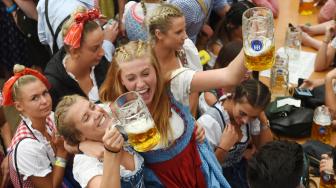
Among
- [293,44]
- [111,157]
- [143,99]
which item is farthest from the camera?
[293,44]

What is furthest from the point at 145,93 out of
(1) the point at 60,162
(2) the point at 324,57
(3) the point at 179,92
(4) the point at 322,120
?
(2) the point at 324,57

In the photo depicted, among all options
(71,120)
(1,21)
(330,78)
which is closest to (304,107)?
(330,78)

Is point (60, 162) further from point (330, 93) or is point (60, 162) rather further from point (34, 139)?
point (330, 93)

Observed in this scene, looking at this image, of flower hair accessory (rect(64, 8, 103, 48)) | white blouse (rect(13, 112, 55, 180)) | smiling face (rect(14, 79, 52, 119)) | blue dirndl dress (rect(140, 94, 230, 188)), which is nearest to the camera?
blue dirndl dress (rect(140, 94, 230, 188))

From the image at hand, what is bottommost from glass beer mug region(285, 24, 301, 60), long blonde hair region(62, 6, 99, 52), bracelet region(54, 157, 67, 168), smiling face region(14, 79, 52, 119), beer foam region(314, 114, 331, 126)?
beer foam region(314, 114, 331, 126)

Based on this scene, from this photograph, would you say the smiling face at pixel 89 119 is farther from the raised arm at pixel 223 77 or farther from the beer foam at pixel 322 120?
the beer foam at pixel 322 120

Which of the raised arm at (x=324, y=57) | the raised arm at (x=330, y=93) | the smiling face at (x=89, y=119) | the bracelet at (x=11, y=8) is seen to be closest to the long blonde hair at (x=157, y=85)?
the smiling face at (x=89, y=119)

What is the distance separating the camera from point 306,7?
3.53 m

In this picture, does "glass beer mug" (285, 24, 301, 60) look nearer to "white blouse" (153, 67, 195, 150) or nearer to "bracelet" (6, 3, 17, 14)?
"white blouse" (153, 67, 195, 150)

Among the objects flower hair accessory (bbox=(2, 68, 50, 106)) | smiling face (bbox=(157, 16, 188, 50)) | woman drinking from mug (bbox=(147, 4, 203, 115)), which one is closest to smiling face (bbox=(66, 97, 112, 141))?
flower hair accessory (bbox=(2, 68, 50, 106))

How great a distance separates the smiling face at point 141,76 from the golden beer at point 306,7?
2225mm

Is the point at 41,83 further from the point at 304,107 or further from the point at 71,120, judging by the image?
the point at 304,107

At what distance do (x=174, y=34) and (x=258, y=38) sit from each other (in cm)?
99

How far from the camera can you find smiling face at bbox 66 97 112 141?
167 centimetres
